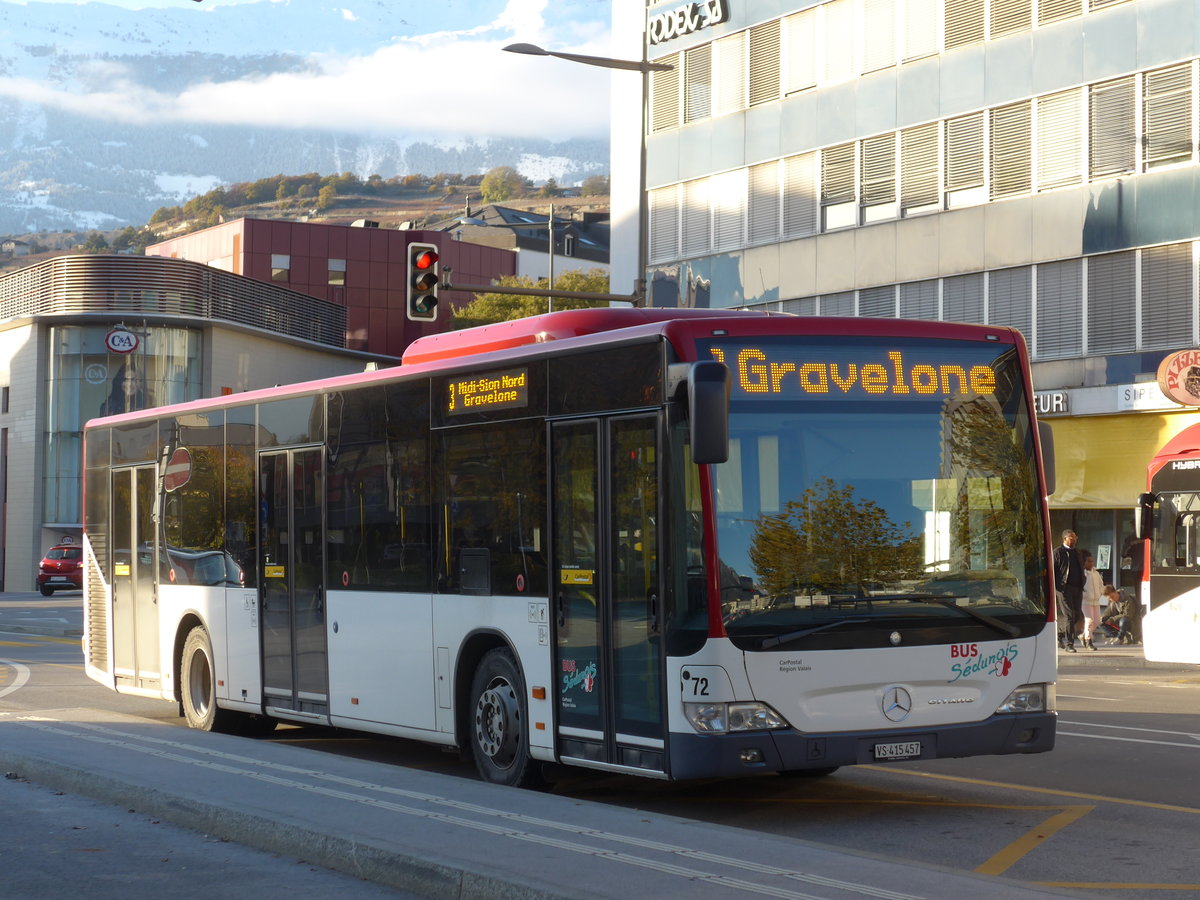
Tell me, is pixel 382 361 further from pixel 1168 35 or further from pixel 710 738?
pixel 710 738

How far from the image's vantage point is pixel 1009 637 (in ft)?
32.4

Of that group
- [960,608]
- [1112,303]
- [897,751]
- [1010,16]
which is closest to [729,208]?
[1010,16]

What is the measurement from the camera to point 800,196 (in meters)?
36.2

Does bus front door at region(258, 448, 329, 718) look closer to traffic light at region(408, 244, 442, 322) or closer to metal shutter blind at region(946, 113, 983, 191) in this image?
traffic light at region(408, 244, 442, 322)

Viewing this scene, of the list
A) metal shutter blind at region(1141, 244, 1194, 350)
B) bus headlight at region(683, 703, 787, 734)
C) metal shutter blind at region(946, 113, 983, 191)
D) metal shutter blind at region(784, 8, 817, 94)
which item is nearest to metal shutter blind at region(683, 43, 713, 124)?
metal shutter blind at region(784, 8, 817, 94)

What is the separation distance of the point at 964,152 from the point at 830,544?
24615 mm

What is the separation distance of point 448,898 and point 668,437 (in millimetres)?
3178

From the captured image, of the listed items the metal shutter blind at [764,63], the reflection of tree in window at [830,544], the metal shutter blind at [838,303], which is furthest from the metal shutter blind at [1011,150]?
the reflection of tree in window at [830,544]

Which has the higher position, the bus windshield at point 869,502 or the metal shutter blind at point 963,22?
the metal shutter blind at point 963,22

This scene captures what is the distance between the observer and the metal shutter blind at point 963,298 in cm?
3241

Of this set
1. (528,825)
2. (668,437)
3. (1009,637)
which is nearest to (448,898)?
(528,825)

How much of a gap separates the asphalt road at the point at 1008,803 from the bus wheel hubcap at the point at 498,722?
0.51m

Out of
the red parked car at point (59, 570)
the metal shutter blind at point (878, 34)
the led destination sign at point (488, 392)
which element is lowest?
the red parked car at point (59, 570)

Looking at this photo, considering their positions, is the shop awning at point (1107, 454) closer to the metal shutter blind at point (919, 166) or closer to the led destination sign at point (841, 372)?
the metal shutter blind at point (919, 166)
